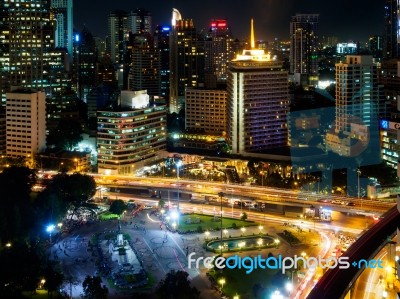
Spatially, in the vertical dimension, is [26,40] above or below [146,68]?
above

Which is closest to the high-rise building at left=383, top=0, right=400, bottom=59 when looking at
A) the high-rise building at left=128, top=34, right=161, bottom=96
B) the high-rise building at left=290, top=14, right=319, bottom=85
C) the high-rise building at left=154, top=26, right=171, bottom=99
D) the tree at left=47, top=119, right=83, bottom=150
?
the high-rise building at left=290, top=14, right=319, bottom=85

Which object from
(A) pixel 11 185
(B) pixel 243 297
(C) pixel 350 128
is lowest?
(B) pixel 243 297

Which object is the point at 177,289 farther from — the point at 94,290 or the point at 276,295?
the point at 276,295

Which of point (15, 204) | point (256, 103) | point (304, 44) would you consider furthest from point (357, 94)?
point (304, 44)

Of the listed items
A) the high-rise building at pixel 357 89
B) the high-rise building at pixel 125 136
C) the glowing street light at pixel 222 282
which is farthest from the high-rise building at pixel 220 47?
the glowing street light at pixel 222 282

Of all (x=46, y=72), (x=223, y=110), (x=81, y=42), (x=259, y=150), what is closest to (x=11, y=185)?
(x=259, y=150)

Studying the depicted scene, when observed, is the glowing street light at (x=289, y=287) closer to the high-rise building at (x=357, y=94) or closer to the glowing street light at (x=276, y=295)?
the glowing street light at (x=276, y=295)

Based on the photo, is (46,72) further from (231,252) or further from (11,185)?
(231,252)
